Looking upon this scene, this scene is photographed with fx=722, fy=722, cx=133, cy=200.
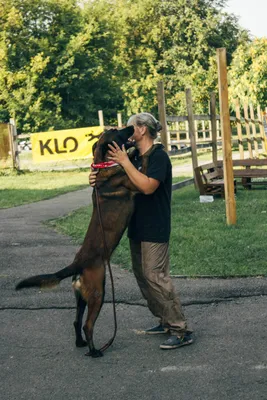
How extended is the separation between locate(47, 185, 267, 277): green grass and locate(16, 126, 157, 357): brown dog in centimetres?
275

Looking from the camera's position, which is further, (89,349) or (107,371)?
(89,349)

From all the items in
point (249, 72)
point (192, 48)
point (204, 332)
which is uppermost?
point (192, 48)

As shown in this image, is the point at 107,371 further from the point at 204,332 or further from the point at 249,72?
the point at 249,72

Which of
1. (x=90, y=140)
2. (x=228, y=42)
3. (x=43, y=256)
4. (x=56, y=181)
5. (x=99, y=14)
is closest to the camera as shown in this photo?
(x=43, y=256)

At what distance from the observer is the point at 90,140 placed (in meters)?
27.6

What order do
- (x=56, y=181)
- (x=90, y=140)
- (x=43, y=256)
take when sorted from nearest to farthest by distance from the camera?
(x=43, y=256) < (x=56, y=181) < (x=90, y=140)

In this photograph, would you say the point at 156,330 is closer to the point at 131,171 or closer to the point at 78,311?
the point at 78,311

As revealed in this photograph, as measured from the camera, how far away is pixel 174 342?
18.2 feet

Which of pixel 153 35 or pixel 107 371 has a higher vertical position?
pixel 153 35

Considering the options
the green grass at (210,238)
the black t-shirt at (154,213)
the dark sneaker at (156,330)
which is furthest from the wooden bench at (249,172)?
the black t-shirt at (154,213)

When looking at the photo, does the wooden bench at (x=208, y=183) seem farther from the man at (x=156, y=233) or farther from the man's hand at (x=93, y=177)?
the man's hand at (x=93, y=177)

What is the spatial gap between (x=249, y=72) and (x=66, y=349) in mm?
33915

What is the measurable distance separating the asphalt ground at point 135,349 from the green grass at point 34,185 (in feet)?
32.5

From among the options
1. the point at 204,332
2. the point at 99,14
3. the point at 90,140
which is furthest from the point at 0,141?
the point at 99,14
